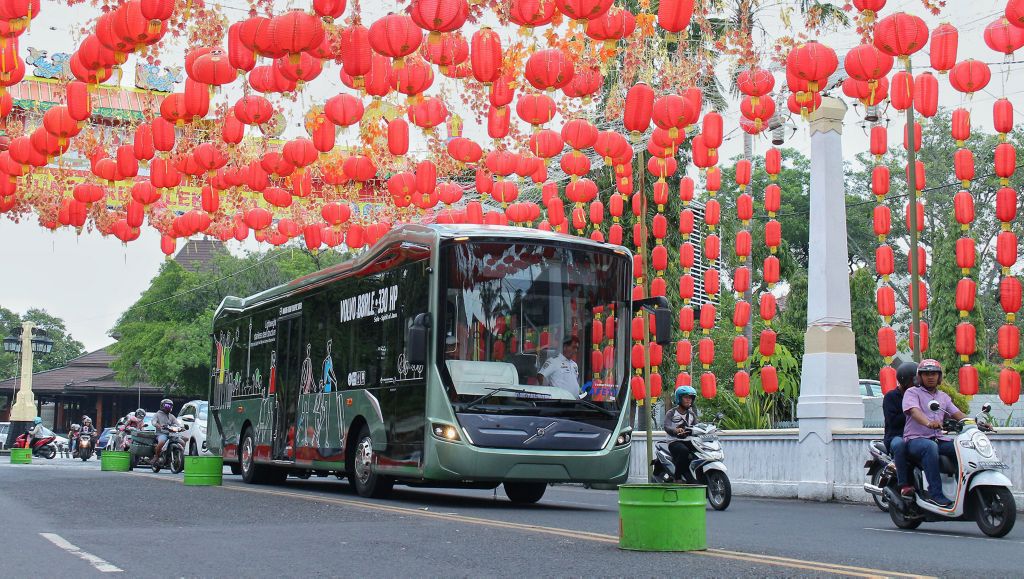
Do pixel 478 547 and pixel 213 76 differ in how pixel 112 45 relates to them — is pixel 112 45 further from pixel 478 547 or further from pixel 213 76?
pixel 478 547

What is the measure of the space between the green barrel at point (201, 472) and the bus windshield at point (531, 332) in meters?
7.58

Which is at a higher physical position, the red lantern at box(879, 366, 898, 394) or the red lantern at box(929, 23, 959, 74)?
the red lantern at box(929, 23, 959, 74)

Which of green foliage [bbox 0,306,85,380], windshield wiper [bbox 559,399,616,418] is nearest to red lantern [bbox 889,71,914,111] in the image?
windshield wiper [bbox 559,399,616,418]

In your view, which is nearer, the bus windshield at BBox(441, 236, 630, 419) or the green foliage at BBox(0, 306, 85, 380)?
the bus windshield at BBox(441, 236, 630, 419)

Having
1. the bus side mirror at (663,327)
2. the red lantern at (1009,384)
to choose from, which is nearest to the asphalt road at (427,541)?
the bus side mirror at (663,327)

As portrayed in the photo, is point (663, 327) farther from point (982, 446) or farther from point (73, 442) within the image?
point (73, 442)

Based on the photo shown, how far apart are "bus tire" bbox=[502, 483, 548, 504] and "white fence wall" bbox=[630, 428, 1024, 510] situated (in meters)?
4.63

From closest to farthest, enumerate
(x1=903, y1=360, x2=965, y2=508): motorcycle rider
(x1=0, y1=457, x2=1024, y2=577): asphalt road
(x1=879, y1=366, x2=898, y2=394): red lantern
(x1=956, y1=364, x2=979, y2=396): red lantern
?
(x1=0, y1=457, x2=1024, y2=577): asphalt road, (x1=903, y1=360, x2=965, y2=508): motorcycle rider, (x1=956, y1=364, x2=979, y2=396): red lantern, (x1=879, y1=366, x2=898, y2=394): red lantern

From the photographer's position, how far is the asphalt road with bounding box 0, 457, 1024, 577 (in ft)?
26.7

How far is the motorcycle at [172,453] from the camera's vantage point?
26.8 m

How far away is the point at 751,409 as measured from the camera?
22.3m

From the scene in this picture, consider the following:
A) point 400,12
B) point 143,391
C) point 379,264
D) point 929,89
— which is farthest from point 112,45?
point 143,391

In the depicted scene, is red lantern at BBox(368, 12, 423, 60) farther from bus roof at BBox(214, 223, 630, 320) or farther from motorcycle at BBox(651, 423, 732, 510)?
motorcycle at BBox(651, 423, 732, 510)

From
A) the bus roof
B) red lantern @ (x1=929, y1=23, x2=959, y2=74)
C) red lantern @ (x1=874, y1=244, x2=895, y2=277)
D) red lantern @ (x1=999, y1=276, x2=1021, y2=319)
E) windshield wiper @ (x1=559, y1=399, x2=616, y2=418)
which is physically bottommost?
windshield wiper @ (x1=559, y1=399, x2=616, y2=418)
